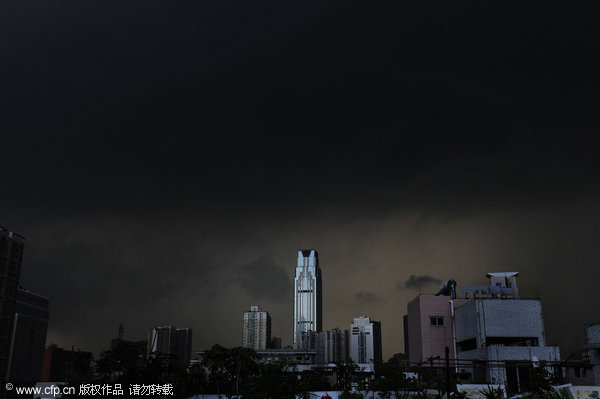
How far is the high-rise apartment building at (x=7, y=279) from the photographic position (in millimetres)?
110875

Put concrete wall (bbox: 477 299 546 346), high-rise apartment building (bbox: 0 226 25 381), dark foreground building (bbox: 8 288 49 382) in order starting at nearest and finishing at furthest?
concrete wall (bbox: 477 299 546 346), high-rise apartment building (bbox: 0 226 25 381), dark foreground building (bbox: 8 288 49 382)

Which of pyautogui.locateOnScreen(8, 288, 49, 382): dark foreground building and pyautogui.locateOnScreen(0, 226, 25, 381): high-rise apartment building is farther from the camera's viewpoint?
pyautogui.locateOnScreen(8, 288, 49, 382): dark foreground building

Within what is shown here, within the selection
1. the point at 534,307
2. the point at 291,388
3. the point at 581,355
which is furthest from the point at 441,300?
the point at 291,388

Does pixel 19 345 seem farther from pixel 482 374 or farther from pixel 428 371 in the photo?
pixel 482 374

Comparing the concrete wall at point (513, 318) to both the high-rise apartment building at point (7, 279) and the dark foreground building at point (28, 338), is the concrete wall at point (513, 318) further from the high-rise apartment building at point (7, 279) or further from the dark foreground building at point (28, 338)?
the dark foreground building at point (28, 338)

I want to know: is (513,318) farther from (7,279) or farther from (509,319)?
(7,279)

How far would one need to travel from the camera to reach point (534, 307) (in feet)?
260

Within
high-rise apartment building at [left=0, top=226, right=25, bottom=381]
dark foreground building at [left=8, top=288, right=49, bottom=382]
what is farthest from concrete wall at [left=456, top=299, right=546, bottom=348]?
dark foreground building at [left=8, top=288, right=49, bottom=382]

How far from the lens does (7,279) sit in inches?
4518

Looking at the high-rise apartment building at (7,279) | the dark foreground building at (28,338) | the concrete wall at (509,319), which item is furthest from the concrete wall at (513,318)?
the dark foreground building at (28,338)

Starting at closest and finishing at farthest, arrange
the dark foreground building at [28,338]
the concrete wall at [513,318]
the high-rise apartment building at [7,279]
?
1. the concrete wall at [513,318]
2. the high-rise apartment building at [7,279]
3. the dark foreground building at [28,338]

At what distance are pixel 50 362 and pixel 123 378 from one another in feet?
524

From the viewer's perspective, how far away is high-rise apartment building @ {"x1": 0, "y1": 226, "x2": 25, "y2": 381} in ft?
364

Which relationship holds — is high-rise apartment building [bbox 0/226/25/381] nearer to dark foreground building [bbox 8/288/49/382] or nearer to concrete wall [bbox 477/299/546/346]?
dark foreground building [bbox 8/288/49/382]
